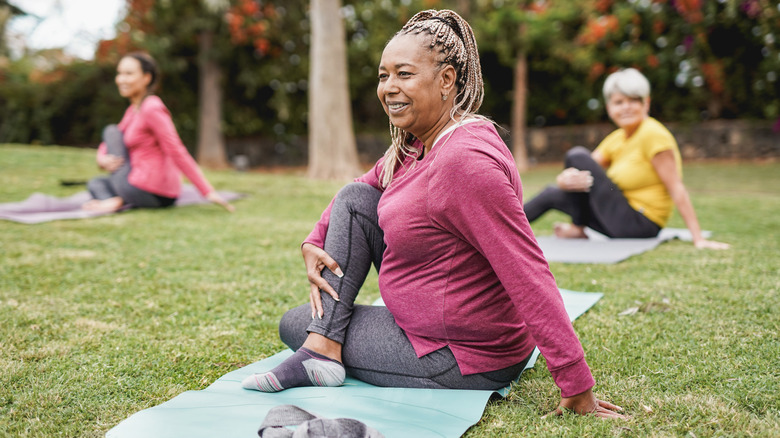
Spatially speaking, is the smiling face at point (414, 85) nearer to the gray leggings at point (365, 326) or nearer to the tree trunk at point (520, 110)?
the gray leggings at point (365, 326)

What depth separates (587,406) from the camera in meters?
1.92

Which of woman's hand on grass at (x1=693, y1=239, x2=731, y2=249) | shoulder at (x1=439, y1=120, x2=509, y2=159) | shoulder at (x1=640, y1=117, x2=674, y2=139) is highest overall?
shoulder at (x1=439, y1=120, x2=509, y2=159)

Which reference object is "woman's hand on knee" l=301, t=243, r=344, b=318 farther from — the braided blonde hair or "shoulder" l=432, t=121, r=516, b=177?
"shoulder" l=432, t=121, r=516, b=177

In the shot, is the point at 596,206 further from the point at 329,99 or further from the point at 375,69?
the point at 375,69

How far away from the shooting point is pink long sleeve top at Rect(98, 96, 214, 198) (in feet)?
19.8

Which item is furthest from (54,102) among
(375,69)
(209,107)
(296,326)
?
(296,326)

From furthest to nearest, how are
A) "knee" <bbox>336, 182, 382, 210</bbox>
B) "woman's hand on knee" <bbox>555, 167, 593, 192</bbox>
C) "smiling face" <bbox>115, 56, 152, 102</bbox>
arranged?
"smiling face" <bbox>115, 56, 152, 102</bbox> < "woman's hand on knee" <bbox>555, 167, 593, 192</bbox> < "knee" <bbox>336, 182, 382, 210</bbox>

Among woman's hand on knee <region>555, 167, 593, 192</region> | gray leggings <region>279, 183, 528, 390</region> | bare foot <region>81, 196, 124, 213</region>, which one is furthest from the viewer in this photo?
bare foot <region>81, 196, 124, 213</region>

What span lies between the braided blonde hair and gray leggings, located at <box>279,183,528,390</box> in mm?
337

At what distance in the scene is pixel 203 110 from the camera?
17359 mm

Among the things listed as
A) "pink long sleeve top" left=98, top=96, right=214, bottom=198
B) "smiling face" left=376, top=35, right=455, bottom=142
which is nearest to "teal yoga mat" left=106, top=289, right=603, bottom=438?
"smiling face" left=376, top=35, right=455, bottom=142

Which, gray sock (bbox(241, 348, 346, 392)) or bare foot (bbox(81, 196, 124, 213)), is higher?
bare foot (bbox(81, 196, 124, 213))

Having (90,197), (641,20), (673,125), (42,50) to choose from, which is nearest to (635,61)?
(641,20)

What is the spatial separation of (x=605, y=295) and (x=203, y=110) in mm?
15712
